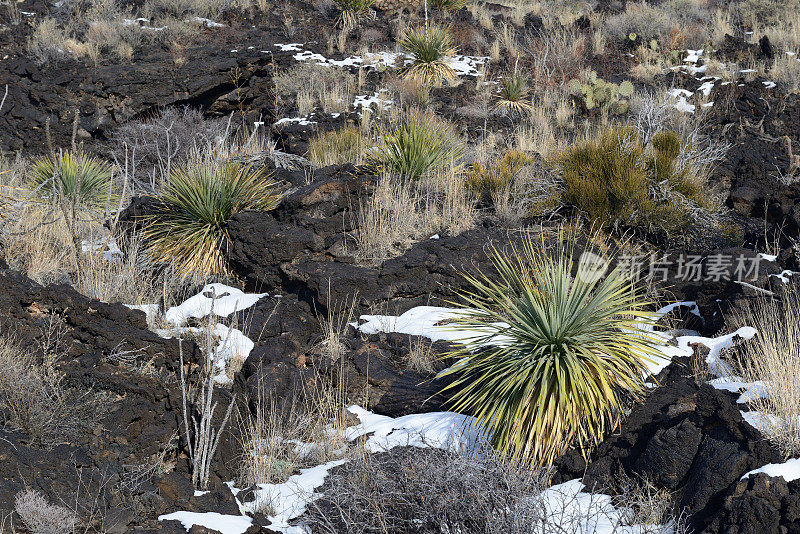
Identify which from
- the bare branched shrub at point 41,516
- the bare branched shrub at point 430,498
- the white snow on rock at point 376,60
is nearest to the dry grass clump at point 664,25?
the white snow on rock at point 376,60

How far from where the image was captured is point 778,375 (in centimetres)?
481

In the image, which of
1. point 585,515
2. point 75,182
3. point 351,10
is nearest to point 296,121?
point 75,182

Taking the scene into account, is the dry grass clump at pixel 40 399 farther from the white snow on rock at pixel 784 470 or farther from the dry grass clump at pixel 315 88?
the dry grass clump at pixel 315 88

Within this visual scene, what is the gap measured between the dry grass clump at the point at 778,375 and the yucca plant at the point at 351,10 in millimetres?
15251

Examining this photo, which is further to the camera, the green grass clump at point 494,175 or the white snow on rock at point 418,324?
the green grass clump at point 494,175

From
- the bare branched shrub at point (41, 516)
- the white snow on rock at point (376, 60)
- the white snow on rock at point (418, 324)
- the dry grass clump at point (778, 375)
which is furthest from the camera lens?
the white snow on rock at point (376, 60)

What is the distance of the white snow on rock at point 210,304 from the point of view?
6.98 metres

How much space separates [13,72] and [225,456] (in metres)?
13.5

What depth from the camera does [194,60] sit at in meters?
15.8

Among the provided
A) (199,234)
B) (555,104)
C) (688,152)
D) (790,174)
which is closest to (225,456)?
(199,234)

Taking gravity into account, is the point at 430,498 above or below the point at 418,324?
above

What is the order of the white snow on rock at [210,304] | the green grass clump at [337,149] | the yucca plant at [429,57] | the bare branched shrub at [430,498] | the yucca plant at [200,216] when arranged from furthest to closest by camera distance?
the yucca plant at [429,57]
the green grass clump at [337,149]
the yucca plant at [200,216]
the white snow on rock at [210,304]
the bare branched shrub at [430,498]

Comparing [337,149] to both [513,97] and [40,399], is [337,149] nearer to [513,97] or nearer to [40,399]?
[513,97]

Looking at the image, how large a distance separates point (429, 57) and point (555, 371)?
12.6m
